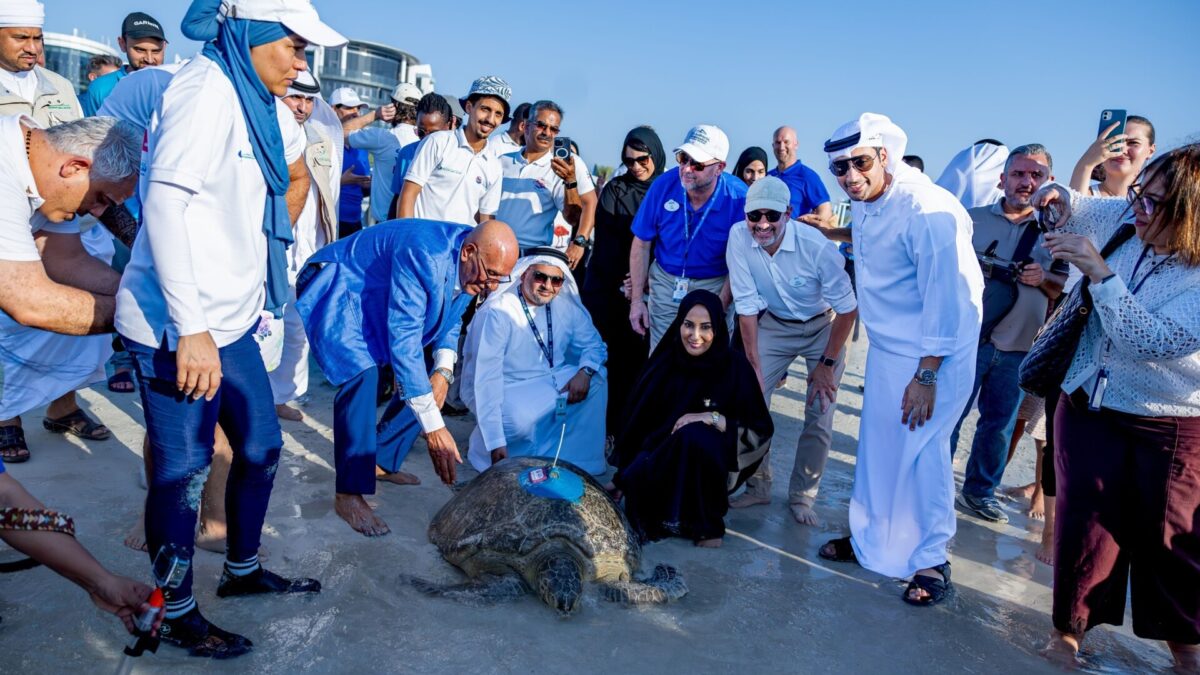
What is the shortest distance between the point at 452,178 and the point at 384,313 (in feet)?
6.03

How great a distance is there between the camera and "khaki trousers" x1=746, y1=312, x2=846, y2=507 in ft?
13.3

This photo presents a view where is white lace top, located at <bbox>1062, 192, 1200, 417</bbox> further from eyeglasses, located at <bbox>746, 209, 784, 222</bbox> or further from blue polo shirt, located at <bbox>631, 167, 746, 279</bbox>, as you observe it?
blue polo shirt, located at <bbox>631, 167, 746, 279</bbox>

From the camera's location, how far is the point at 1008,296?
165 inches

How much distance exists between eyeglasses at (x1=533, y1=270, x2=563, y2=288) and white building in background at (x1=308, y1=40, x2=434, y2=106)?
354 inches

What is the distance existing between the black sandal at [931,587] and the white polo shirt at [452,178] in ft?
10.9

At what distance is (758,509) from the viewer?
418 centimetres

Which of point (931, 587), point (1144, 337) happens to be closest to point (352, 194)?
point (931, 587)

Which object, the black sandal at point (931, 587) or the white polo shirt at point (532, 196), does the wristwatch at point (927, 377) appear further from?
the white polo shirt at point (532, 196)

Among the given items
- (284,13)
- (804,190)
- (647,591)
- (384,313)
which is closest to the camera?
(284,13)

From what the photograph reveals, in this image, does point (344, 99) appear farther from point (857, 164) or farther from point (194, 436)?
point (194, 436)

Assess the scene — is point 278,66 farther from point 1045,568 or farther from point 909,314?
point 1045,568

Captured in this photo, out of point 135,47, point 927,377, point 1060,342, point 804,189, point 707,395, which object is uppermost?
point 135,47

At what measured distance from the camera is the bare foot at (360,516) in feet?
10.9

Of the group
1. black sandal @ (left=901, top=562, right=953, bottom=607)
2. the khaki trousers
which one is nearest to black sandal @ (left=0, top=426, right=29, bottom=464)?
the khaki trousers
